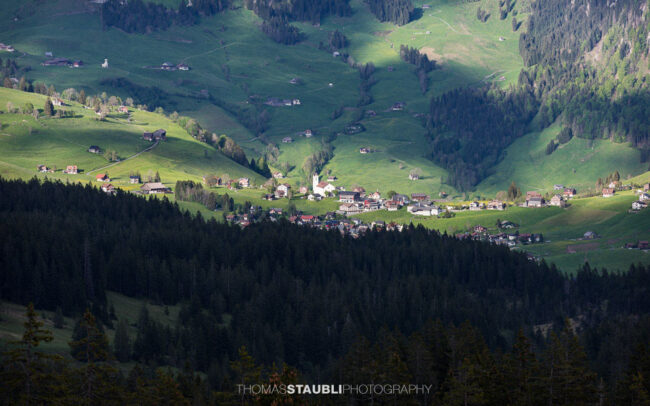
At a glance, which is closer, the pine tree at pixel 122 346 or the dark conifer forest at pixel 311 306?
the dark conifer forest at pixel 311 306

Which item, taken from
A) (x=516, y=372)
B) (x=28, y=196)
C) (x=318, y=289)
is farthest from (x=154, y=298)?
(x=516, y=372)

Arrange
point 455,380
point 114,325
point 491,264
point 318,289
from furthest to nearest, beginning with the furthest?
1. point 491,264
2. point 318,289
3. point 114,325
4. point 455,380

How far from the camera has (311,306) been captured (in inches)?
6038

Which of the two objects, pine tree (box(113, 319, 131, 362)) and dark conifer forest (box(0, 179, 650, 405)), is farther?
pine tree (box(113, 319, 131, 362))

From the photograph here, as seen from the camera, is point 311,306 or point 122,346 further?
point 311,306

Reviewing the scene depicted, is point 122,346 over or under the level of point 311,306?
under

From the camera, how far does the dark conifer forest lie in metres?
87.3

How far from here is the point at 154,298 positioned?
150000mm

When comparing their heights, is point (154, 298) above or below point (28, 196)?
below

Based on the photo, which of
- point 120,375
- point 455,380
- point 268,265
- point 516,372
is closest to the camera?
point 455,380

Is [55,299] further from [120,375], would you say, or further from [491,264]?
[491,264]

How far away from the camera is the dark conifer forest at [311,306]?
3438 inches

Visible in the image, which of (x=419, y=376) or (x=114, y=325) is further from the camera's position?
(x=114, y=325)

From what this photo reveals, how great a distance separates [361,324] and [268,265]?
31705 millimetres
